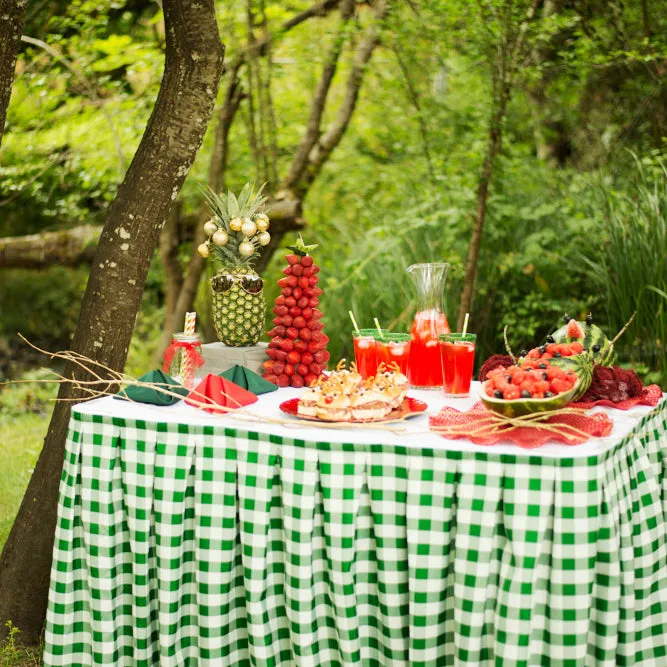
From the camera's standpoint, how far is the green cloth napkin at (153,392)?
2.23m

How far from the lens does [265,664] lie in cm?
203

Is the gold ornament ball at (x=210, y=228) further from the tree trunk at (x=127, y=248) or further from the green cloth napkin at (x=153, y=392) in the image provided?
the green cloth napkin at (x=153, y=392)

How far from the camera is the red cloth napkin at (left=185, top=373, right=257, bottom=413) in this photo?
7.11ft

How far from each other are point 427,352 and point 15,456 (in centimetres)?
376

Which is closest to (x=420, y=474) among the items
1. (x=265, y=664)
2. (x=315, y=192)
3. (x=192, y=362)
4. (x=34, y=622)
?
(x=265, y=664)

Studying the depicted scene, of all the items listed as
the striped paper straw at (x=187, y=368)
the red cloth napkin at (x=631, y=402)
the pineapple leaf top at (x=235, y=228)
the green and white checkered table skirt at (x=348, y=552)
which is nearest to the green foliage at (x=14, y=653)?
the green and white checkered table skirt at (x=348, y=552)

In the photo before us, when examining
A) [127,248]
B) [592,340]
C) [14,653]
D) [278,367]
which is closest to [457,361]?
[592,340]

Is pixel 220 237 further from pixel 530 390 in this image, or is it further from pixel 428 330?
pixel 530 390

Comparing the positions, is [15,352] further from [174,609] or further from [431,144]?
[174,609]

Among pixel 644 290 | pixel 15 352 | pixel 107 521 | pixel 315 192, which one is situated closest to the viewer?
pixel 107 521

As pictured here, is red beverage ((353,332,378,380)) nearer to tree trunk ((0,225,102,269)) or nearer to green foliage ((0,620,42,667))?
green foliage ((0,620,42,667))

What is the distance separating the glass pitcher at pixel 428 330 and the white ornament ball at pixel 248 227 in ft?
1.87

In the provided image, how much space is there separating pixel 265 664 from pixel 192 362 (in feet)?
3.32

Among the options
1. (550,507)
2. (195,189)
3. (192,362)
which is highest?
(195,189)
